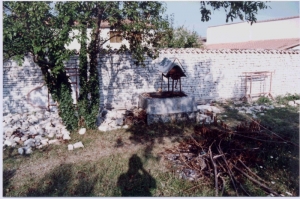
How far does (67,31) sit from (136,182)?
391 centimetres

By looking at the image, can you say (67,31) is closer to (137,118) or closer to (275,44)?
(137,118)

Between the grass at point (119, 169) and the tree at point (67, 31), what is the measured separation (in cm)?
134

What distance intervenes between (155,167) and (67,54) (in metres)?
3.59

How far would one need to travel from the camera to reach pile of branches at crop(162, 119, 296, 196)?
5411 mm

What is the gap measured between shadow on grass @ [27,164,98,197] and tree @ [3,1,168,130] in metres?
2.52

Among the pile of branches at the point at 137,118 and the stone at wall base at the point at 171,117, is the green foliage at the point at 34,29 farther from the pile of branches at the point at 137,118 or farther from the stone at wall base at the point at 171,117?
the stone at wall base at the point at 171,117

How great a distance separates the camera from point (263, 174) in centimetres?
575

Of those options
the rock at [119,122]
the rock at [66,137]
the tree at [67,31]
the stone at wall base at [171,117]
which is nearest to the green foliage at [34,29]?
the tree at [67,31]

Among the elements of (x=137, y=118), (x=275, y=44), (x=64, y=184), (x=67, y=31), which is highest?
(x=275, y=44)

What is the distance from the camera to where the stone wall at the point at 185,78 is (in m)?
10.9

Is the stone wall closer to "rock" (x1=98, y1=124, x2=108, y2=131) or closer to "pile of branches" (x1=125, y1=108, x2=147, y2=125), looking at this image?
"pile of branches" (x1=125, y1=108, x2=147, y2=125)

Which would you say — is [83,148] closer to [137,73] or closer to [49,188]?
[49,188]

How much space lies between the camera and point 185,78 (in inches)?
499

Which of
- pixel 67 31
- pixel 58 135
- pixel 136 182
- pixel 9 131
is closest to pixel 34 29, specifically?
pixel 67 31
